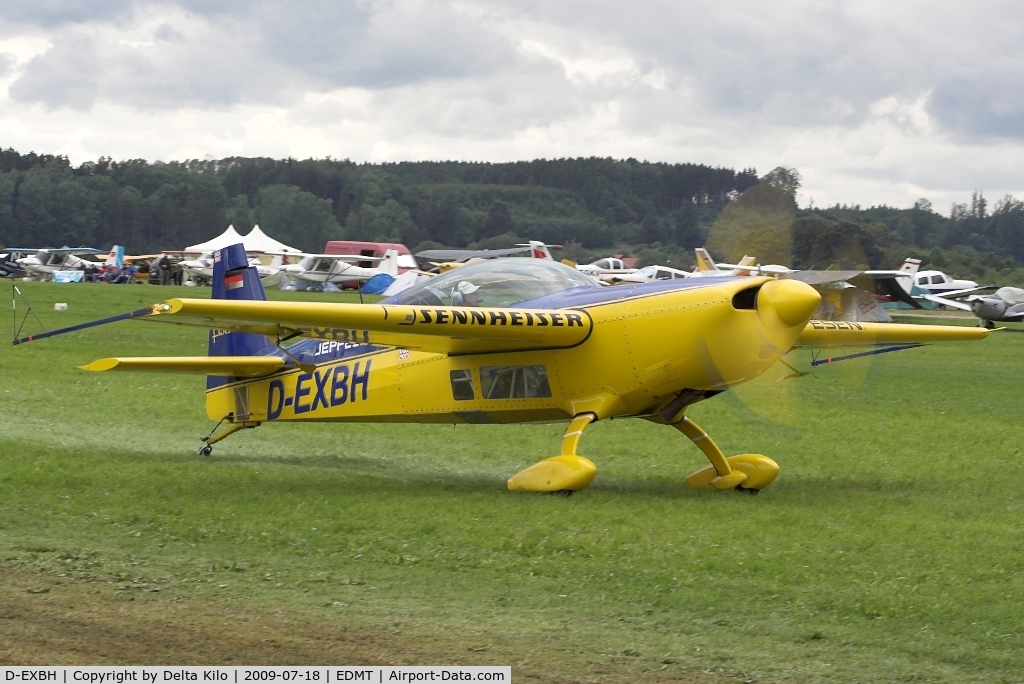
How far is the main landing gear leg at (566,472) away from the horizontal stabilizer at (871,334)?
290 cm

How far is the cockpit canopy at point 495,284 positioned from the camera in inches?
437

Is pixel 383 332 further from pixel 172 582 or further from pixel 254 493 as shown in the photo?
pixel 172 582

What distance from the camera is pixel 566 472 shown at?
34.2ft

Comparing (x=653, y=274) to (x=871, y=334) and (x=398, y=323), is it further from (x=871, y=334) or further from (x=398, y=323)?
Answer: (x=398, y=323)

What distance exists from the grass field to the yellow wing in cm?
144

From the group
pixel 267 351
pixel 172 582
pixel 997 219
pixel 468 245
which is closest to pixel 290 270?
pixel 468 245

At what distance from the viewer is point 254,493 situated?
35.6ft

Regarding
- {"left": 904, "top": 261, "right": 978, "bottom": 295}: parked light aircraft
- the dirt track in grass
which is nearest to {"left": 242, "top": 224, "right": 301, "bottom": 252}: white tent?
{"left": 904, "top": 261, "right": 978, "bottom": 295}: parked light aircraft

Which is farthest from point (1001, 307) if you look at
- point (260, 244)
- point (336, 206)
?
point (336, 206)

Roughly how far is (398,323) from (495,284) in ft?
5.37

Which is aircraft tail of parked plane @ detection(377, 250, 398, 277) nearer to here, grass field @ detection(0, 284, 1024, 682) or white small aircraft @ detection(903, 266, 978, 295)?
white small aircraft @ detection(903, 266, 978, 295)

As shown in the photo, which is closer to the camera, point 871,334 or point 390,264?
point 871,334

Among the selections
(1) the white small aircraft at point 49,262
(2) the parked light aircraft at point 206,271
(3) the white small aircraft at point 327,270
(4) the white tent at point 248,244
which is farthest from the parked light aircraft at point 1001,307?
(1) the white small aircraft at point 49,262
